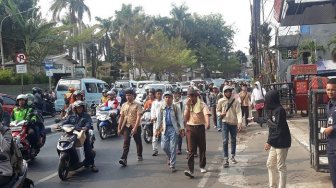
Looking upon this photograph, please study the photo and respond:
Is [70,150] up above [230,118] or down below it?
below

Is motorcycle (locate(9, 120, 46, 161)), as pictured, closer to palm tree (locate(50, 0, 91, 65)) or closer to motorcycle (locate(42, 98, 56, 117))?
motorcycle (locate(42, 98, 56, 117))

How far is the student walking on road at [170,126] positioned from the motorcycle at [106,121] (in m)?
4.84

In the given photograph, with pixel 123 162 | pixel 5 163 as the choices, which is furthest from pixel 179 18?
pixel 5 163

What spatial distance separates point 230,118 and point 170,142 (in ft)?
4.40

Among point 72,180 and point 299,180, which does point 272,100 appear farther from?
point 72,180

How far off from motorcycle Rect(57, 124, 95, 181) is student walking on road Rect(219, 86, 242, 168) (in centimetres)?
277

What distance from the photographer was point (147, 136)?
11867 mm

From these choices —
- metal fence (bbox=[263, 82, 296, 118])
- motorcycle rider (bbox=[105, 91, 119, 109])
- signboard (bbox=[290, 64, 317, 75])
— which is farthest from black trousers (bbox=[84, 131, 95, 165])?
signboard (bbox=[290, 64, 317, 75])

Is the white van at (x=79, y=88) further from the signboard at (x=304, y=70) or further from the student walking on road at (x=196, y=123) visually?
the student walking on road at (x=196, y=123)

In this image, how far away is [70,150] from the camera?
752 cm

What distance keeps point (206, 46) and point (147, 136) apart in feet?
211

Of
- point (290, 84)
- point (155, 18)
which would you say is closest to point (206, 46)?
point (155, 18)

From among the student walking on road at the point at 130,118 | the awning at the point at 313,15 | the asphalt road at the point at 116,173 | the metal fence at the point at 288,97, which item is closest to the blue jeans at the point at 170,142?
the asphalt road at the point at 116,173

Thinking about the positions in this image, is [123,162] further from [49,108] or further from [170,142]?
[49,108]
